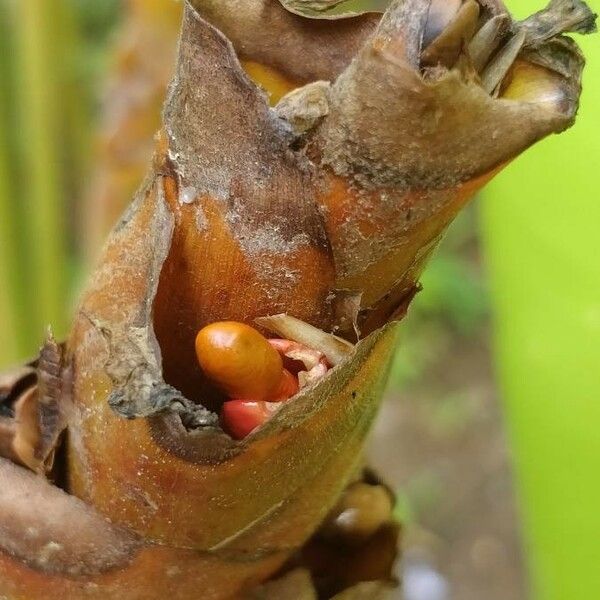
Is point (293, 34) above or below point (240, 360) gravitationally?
above

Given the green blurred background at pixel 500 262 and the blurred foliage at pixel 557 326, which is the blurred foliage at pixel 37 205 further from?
the blurred foliage at pixel 557 326

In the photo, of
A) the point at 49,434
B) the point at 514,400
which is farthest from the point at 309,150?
the point at 514,400

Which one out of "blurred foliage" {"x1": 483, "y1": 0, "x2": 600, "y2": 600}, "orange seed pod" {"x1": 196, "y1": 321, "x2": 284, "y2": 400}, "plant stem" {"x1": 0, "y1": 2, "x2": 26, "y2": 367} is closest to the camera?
"orange seed pod" {"x1": 196, "y1": 321, "x2": 284, "y2": 400}

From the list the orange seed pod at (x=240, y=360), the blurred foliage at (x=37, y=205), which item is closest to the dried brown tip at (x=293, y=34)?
the orange seed pod at (x=240, y=360)

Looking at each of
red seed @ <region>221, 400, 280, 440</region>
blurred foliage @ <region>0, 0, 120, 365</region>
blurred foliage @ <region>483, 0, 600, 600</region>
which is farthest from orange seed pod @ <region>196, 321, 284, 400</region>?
blurred foliage @ <region>0, 0, 120, 365</region>

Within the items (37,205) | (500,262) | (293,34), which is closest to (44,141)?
(37,205)

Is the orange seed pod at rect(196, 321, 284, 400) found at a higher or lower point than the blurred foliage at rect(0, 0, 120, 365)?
lower

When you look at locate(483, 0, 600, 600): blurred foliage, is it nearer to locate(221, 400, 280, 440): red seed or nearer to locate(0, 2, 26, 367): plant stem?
locate(221, 400, 280, 440): red seed

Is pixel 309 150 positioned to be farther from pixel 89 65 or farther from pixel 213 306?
pixel 89 65

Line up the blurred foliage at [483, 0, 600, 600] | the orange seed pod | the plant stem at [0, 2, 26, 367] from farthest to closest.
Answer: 1. the plant stem at [0, 2, 26, 367]
2. the blurred foliage at [483, 0, 600, 600]
3. the orange seed pod

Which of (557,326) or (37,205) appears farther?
(37,205)

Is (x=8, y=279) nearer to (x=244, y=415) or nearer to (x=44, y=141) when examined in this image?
(x=44, y=141)
